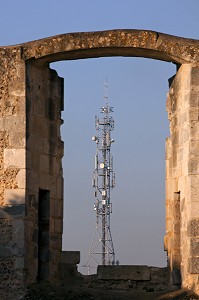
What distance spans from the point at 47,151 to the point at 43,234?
127 centimetres

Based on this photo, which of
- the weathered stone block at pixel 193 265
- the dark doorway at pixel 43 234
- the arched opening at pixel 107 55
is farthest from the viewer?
the dark doorway at pixel 43 234

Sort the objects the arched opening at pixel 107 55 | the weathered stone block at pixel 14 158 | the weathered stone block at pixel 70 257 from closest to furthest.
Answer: the weathered stone block at pixel 14 158 → the arched opening at pixel 107 55 → the weathered stone block at pixel 70 257

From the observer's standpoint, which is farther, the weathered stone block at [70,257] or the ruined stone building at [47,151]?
the weathered stone block at [70,257]

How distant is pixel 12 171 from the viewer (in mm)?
17812

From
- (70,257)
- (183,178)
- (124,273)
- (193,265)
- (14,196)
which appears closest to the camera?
(193,265)

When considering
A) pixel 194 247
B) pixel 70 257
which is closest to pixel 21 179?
pixel 70 257

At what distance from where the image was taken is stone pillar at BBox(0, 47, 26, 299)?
57.7ft

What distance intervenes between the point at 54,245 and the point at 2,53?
10.00ft

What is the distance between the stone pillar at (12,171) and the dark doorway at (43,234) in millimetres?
832

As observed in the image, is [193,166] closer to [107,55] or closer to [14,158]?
[107,55]

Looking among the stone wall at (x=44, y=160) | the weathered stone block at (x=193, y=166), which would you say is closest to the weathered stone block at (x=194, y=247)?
the weathered stone block at (x=193, y=166)

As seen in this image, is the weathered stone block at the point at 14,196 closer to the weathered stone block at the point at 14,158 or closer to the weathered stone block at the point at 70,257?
the weathered stone block at the point at 14,158

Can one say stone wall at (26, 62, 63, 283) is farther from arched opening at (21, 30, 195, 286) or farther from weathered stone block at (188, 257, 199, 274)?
weathered stone block at (188, 257, 199, 274)

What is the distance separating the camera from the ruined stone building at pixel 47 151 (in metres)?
17.7
